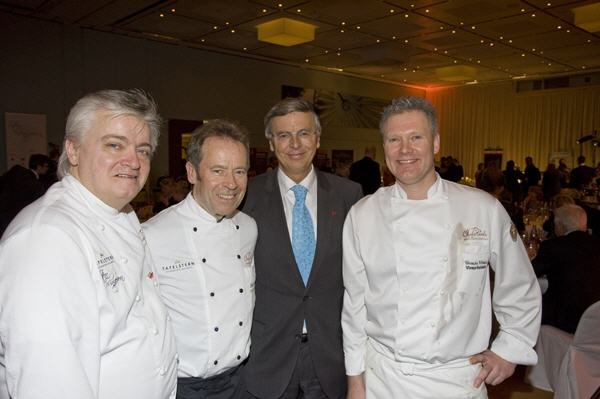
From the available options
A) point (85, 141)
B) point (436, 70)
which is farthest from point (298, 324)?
point (436, 70)

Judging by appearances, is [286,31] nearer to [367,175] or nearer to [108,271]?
[367,175]

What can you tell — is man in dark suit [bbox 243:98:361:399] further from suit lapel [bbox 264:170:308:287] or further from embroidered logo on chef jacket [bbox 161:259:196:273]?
embroidered logo on chef jacket [bbox 161:259:196:273]

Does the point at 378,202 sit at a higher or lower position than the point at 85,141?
lower

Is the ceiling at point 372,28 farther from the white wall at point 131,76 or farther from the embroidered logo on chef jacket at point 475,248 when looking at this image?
the embroidered logo on chef jacket at point 475,248

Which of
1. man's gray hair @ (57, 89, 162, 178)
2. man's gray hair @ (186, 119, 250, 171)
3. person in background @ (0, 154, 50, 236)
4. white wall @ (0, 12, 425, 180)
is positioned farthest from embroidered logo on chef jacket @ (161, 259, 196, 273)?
white wall @ (0, 12, 425, 180)

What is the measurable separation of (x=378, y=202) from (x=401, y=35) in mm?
8740

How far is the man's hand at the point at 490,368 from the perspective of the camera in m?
1.74

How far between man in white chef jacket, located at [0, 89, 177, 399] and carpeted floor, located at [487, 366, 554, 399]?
9.91 ft

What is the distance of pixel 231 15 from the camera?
27.7 feet

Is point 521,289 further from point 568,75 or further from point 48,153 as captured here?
point 568,75

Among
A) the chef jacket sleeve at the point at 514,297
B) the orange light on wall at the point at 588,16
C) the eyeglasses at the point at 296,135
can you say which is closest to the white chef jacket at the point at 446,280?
the chef jacket sleeve at the point at 514,297

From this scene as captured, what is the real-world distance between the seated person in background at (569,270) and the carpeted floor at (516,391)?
0.63 m

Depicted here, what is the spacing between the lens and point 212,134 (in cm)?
189

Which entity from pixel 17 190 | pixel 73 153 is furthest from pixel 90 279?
pixel 17 190
